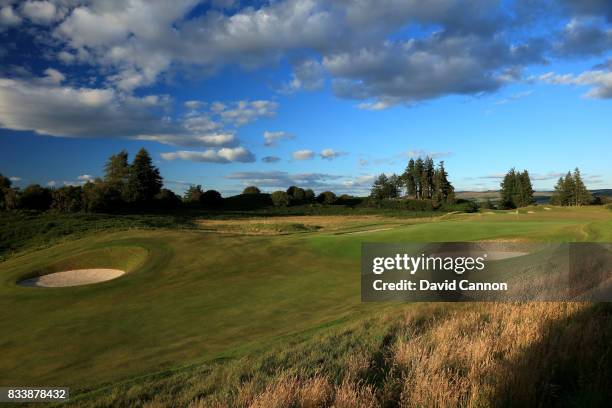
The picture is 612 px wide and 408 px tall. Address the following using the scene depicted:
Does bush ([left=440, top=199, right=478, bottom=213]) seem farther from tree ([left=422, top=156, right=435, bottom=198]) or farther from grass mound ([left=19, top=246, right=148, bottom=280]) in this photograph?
grass mound ([left=19, top=246, right=148, bottom=280])

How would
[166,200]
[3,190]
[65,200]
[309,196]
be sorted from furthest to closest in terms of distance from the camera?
[309,196], [166,200], [65,200], [3,190]

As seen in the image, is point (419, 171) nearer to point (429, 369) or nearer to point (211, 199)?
point (211, 199)

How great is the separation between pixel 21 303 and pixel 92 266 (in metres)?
11.2

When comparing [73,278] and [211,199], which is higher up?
[211,199]

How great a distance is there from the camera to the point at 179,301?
15805 millimetres

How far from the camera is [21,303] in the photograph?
17.0 m

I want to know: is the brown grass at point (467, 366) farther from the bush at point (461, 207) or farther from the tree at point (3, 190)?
the bush at point (461, 207)

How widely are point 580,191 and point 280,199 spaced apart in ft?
261

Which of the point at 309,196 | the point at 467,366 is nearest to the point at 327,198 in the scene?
the point at 309,196

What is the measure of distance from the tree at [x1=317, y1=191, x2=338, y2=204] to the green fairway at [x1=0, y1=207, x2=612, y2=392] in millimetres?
79177

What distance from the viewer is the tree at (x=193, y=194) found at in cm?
10250

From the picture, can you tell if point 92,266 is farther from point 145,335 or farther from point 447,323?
point 447,323

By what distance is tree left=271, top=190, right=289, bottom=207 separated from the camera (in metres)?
103

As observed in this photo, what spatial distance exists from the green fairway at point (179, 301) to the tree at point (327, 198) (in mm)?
79177
